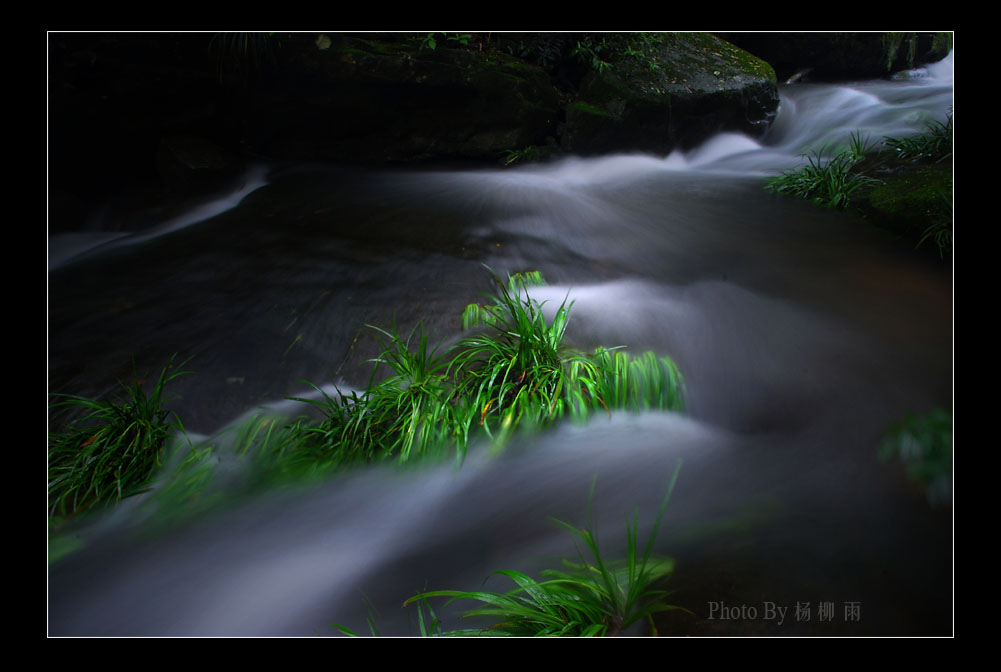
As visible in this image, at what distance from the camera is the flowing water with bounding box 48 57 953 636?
60.2 inches

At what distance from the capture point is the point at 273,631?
5.04ft

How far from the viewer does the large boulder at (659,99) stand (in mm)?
4750

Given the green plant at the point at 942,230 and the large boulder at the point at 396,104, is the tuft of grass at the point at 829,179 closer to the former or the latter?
the green plant at the point at 942,230

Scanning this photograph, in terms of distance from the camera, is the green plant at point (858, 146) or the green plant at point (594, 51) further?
the green plant at point (594, 51)

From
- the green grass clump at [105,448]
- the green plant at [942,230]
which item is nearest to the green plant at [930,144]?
the green plant at [942,230]

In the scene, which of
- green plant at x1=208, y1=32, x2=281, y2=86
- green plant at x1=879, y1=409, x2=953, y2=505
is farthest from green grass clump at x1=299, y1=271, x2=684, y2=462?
green plant at x1=208, y1=32, x2=281, y2=86

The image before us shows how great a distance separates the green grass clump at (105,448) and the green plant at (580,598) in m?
1.37

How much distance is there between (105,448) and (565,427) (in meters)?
1.92

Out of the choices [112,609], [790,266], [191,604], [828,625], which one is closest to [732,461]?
[828,625]

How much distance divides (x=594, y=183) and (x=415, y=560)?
355 centimetres

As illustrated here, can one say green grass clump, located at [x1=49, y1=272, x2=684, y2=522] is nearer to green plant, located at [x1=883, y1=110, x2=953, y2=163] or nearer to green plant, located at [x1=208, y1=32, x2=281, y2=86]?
green plant, located at [x1=883, y1=110, x2=953, y2=163]

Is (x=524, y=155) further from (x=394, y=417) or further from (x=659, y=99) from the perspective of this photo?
(x=394, y=417)

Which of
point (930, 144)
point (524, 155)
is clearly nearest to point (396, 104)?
point (524, 155)

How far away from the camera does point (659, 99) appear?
4.73 metres
